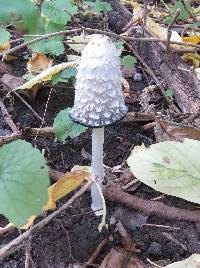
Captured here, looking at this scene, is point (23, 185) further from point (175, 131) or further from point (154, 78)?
point (154, 78)

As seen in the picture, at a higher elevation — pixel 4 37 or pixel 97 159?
pixel 4 37

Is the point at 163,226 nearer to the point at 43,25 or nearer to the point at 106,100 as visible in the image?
the point at 106,100

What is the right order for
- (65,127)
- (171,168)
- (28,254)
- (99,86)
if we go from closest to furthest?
(99,86) → (28,254) → (171,168) → (65,127)

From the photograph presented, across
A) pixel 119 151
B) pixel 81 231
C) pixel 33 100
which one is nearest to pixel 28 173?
pixel 81 231

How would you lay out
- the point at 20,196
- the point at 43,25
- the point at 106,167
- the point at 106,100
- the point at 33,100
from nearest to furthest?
the point at 20,196, the point at 106,100, the point at 106,167, the point at 33,100, the point at 43,25

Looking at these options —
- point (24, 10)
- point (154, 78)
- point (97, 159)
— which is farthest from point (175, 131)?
point (24, 10)

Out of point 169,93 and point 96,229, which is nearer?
point 96,229

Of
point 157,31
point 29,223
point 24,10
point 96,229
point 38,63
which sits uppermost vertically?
point 24,10
